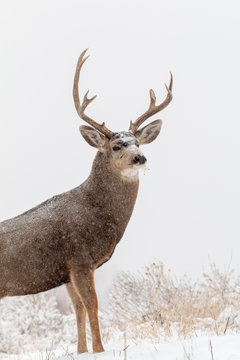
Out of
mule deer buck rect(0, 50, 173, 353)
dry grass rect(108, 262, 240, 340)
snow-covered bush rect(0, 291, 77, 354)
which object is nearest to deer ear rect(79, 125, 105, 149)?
mule deer buck rect(0, 50, 173, 353)

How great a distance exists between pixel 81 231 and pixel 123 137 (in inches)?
42.5

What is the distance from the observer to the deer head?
220 inches

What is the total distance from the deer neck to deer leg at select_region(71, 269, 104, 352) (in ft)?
2.17

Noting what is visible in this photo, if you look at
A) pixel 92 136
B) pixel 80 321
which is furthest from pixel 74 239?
pixel 92 136

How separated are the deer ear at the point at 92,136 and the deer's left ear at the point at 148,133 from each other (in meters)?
0.50

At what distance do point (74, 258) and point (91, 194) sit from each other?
739 millimetres

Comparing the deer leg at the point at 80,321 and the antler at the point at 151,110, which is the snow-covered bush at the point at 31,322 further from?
the antler at the point at 151,110

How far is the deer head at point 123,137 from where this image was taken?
18.3 feet

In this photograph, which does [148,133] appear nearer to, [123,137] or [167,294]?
[123,137]

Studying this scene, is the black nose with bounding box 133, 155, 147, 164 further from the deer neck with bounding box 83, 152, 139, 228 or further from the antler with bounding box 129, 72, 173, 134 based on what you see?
the antler with bounding box 129, 72, 173, 134

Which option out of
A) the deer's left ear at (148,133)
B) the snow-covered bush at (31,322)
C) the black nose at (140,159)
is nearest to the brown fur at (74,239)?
the black nose at (140,159)

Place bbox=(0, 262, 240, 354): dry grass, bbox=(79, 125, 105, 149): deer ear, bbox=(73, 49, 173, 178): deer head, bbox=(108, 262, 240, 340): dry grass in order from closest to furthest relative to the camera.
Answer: bbox=(73, 49, 173, 178): deer head → bbox=(79, 125, 105, 149): deer ear → bbox=(0, 262, 240, 354): dry grass → bbox=(108, 262, 240, 340): dry grass

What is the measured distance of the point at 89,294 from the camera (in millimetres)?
5410

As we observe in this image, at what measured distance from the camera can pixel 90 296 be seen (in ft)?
17.7
